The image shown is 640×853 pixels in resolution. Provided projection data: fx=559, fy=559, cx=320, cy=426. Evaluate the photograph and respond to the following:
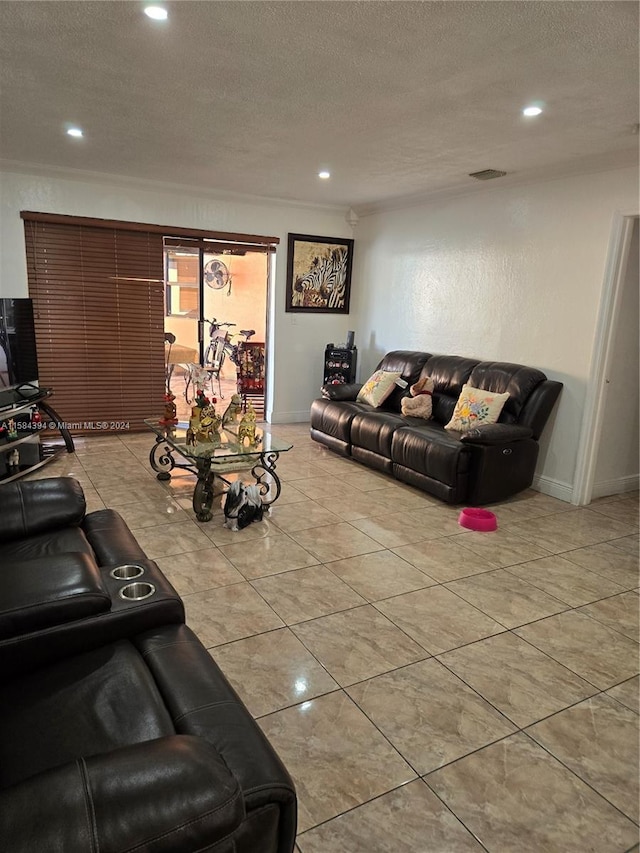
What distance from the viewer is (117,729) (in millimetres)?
1287

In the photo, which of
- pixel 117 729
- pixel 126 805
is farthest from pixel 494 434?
pixel 126 805

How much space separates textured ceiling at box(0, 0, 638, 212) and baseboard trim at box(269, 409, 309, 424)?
2.88 meters

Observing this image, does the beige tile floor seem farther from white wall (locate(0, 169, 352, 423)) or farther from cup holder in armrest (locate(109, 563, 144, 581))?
white wall (locate(0, 169, 352, 423))

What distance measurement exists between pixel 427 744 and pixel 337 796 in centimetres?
39

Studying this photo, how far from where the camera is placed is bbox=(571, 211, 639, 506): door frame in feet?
12.8

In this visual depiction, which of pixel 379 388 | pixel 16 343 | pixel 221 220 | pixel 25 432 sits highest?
pixel 221 220

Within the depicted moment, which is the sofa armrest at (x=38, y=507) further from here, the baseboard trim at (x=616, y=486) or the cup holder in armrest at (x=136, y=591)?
the baseboard trim at (x=616, y=486)

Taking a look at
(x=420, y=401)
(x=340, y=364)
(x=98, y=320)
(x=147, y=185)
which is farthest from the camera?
(x=340, y=364)

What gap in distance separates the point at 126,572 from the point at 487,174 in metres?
4.11

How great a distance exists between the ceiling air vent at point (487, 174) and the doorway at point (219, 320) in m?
2.54

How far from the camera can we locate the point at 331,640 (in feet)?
8.05

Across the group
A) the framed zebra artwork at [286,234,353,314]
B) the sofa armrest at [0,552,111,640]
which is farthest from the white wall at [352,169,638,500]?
the sofa armrest at [0,552,111,640]

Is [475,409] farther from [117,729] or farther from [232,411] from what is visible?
[117,729]

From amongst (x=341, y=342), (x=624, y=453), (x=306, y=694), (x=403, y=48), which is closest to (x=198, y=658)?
(x=306, y=694)
